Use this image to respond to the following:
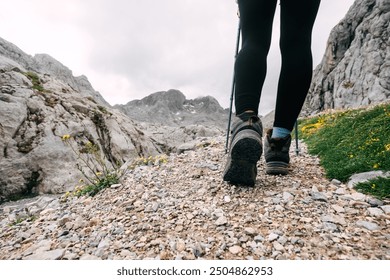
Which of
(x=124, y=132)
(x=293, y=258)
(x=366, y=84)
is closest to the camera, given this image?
(x=293, y=258)

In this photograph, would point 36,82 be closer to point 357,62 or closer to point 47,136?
point 47,136

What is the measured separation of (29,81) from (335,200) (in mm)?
19695

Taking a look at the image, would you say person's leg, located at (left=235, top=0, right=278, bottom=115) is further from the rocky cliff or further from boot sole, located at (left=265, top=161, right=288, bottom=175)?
the rocky cliff

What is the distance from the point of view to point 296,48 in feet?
10.9

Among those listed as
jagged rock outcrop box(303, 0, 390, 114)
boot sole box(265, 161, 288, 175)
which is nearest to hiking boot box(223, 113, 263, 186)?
boot sole box(265, 161, 288, 175)

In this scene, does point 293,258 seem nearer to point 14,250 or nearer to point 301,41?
point 301,41

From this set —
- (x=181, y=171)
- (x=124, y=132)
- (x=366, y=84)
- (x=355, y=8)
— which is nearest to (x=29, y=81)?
(x=124, y=132)

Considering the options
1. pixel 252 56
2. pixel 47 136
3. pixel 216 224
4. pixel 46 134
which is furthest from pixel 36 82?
pixel 216 224

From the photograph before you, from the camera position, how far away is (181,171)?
5.18 meters

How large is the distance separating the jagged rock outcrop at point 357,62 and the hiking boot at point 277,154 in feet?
152

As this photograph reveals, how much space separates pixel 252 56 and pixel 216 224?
2.27 meters

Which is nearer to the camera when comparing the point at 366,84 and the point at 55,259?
the point at 55,259

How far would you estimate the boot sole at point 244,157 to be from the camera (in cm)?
308

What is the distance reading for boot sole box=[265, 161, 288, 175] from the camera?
411 cm
